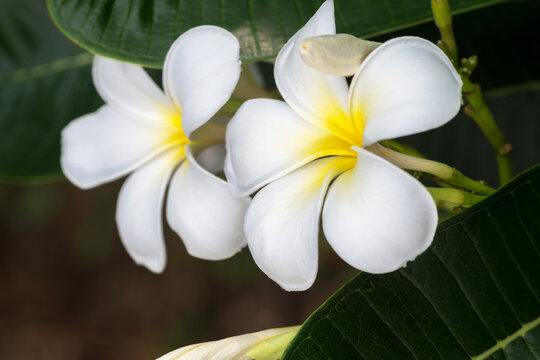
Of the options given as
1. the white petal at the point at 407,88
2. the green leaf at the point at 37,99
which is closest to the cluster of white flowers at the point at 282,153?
the white petal at the point at 407,88

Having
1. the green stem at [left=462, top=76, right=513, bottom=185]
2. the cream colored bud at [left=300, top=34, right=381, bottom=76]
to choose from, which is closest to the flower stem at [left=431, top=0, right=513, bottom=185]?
the green stem at [left=462, top=76, right=513, bottom=185]

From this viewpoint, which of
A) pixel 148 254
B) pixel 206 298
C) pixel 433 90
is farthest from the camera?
pixel 206 298

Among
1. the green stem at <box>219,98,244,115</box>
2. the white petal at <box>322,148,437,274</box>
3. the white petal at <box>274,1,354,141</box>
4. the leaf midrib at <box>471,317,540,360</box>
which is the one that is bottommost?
the leaf midrib at <box>471,317,540,360</box>

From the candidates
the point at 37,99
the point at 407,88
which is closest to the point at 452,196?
the point at 407,88

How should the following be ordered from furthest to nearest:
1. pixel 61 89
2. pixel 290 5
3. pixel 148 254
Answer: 1. pixel 61 89
2. pixel 148 254
3. pixel 290 5

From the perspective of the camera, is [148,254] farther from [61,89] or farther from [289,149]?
[61,89]

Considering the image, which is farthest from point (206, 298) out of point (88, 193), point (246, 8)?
point (246, 8)

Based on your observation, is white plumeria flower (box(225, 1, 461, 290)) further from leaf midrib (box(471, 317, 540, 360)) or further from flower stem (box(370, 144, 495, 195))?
leaf midrib (box(471, 317, 540, 360))
